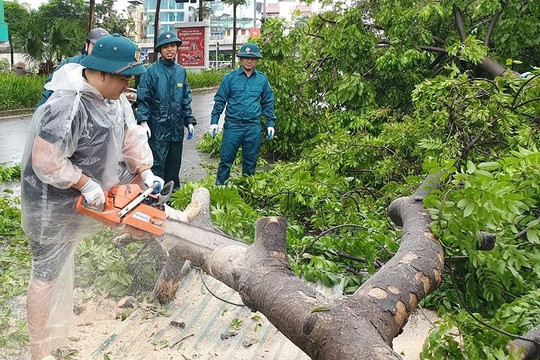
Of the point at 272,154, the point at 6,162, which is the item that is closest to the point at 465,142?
the point at 272,154

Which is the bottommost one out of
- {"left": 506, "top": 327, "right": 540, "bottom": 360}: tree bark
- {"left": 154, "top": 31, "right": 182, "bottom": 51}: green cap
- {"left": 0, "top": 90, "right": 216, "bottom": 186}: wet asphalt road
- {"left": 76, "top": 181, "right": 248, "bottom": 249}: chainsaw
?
{"left": 0, "top": 90, "right": 216, "bottom": 186}: wet asphalt road

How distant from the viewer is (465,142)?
4.47m

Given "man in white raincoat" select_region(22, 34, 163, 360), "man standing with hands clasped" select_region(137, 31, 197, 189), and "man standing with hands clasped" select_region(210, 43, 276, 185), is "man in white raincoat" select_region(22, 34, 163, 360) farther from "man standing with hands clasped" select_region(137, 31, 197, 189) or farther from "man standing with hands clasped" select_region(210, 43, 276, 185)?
"man standing with hands clasped" select_region(210, 43, 276, 185)

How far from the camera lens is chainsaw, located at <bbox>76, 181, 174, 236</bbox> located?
2.93 metres

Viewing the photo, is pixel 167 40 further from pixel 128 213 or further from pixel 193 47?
pixel 193 47

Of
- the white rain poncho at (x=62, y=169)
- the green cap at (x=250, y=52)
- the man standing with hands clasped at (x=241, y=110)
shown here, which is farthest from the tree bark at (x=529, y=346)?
the green cap at (x=250, y=52)

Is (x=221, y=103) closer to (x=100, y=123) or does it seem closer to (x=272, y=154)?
(x=272, y=154)

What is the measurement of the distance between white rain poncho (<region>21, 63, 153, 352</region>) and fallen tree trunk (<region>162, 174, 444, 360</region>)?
0.77m

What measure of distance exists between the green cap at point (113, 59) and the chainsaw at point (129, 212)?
0.59 m

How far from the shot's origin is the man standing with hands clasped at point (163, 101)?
19.0 ft

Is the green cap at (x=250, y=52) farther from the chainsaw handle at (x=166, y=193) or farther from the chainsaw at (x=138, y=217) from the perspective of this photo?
the chainsaw at (x=138, y=217)

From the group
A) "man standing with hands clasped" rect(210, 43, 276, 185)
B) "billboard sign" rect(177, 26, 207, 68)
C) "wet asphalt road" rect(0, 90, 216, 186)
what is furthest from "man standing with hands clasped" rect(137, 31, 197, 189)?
"billboard sign" rect(177, 26, 207, 68)

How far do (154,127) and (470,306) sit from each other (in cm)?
361

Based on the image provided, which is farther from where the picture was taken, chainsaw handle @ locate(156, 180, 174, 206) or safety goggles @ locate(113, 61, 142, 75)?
chainsaw handle @ locate(156, 180, 174, 206)
